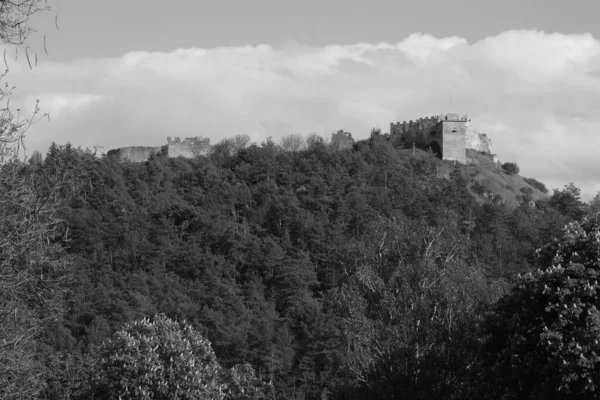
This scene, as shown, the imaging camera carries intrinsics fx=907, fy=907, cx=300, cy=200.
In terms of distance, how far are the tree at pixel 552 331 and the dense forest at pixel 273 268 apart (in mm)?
91

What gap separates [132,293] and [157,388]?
30672mm

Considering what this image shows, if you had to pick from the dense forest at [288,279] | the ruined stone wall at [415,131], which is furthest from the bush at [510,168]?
the ruined stone wall at [415,131]

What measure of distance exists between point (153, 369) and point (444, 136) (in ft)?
217

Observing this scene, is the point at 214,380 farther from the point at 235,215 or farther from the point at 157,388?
the point at 235,215

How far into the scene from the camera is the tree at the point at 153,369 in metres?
24.2

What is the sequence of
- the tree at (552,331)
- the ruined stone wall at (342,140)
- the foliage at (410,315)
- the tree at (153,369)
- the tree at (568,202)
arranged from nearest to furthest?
the tree at (552,331), the foliage at (410,315), the tree at (153,369), the tree at (568,202), the ruined stone wall at (342,140)

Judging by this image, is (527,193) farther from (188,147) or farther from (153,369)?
(153,369)

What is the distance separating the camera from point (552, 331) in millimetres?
14977

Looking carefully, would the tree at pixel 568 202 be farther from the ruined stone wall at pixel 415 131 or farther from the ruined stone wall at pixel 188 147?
the ruined stone wall at pixel 188 147

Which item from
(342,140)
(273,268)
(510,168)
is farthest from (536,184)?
(273,268)

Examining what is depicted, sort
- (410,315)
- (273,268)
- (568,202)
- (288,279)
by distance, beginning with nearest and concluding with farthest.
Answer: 1. (410,315)
2. (288,279)
3. (273,268)
4. (568,202)


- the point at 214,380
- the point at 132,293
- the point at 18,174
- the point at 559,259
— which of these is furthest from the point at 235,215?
the point at 18,174

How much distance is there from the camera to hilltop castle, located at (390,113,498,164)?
286ft

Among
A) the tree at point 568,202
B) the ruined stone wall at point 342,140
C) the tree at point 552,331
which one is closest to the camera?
the tree at point 552,331
